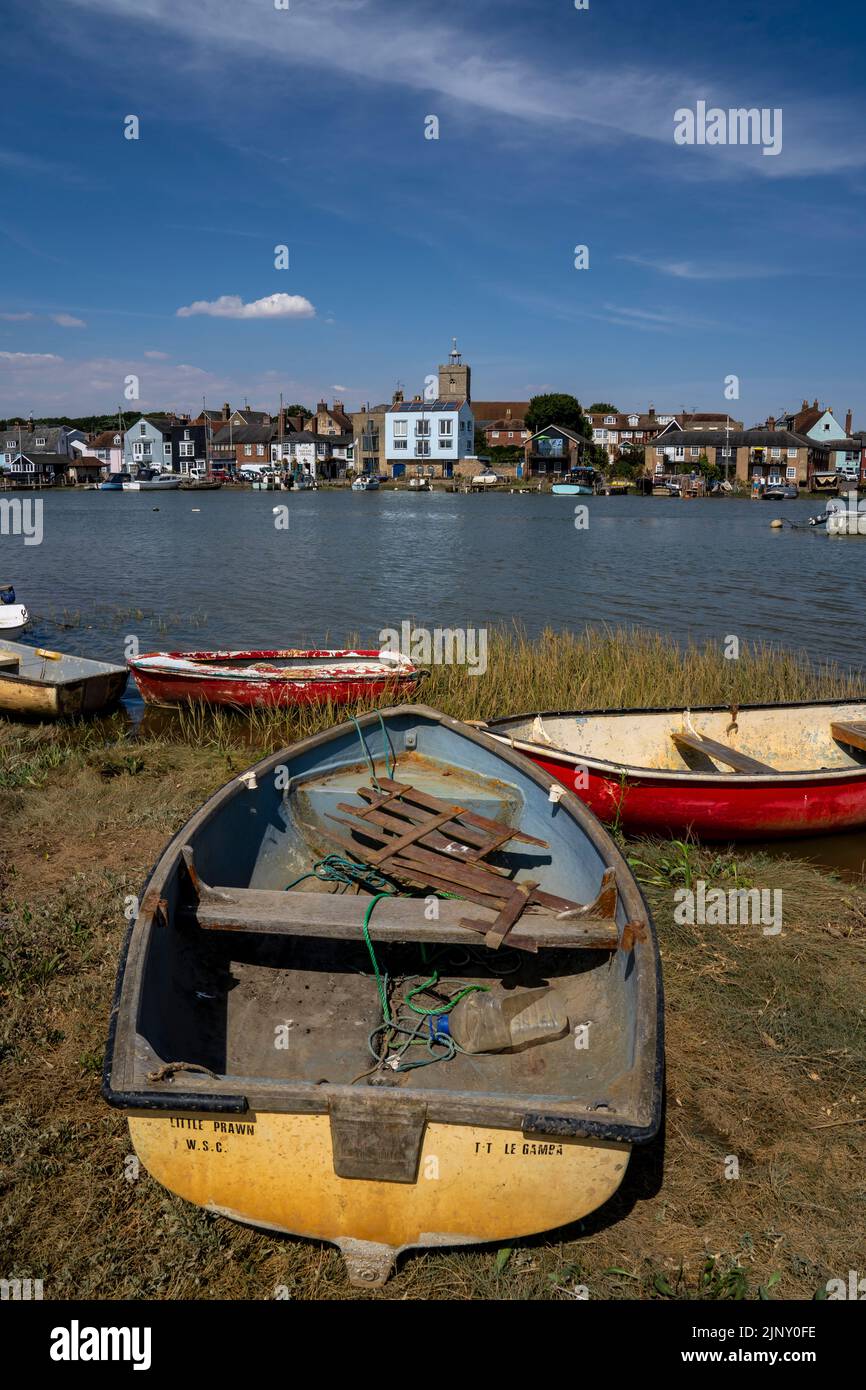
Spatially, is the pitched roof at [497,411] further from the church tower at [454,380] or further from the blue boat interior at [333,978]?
the blue boat interior at [333,978]

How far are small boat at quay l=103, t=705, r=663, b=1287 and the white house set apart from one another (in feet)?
312

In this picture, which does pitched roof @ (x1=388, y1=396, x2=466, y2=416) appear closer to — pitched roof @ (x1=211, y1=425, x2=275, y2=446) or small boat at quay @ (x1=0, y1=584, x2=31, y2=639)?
pitched roof @ (x1=211, y1=425, x2=275, y2=446)

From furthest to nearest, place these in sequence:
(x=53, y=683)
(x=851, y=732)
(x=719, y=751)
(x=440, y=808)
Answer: (x=53, y=683)
(x=851, y=732)
(x=719, y=751)
(x=440, y=808)

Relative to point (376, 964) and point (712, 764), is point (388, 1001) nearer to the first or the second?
point (376, 964)

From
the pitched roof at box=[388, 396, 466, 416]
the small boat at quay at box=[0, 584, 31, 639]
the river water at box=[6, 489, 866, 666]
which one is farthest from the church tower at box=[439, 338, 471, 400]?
the small boat at quay at box=[0, 584, 31, 639]

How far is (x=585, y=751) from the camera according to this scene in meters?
9.36

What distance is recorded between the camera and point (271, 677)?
1240 centimetres

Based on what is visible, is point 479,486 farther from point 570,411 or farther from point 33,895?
point 33,895

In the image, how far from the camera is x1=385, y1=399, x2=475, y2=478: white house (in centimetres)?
9800

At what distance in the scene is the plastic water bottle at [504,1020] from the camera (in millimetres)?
4504

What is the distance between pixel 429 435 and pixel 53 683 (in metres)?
92.4

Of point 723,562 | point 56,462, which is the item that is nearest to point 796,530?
point 723,562

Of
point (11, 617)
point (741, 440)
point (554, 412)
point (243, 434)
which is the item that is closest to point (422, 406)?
point (554, 412)

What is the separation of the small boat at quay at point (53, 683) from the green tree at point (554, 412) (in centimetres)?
9947
